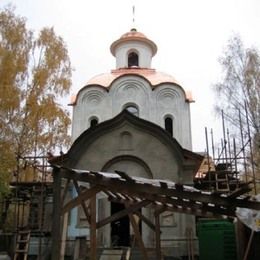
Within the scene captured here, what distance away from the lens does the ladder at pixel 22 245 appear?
13.4 m

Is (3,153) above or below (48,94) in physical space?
below

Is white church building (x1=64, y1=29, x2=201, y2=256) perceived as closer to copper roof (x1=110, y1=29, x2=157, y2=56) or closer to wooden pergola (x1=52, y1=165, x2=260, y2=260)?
copper roof (x1=110, y1=29, x2=157, y2=56)

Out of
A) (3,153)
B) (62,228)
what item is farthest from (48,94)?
(62,228)

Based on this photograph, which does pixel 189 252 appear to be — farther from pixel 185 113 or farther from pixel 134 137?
pixel 185 113

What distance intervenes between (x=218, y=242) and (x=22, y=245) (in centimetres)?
672

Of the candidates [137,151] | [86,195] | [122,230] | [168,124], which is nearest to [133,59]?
[168,124]

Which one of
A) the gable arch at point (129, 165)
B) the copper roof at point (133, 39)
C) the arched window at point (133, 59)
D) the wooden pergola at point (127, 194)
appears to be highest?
the copper roof at point (133, 39)

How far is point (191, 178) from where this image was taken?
1465cm

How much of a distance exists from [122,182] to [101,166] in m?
8.87

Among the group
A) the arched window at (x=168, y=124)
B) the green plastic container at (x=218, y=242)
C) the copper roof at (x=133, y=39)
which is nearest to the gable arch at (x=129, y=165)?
the green plastic container at (x=218, y=242)

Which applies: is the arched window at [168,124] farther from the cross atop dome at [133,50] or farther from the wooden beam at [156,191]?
the wooden beam at [156,191]

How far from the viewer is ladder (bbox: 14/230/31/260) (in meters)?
13.4

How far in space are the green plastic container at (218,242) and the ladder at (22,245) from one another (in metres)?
5.83

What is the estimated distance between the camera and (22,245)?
1402 centimetres
